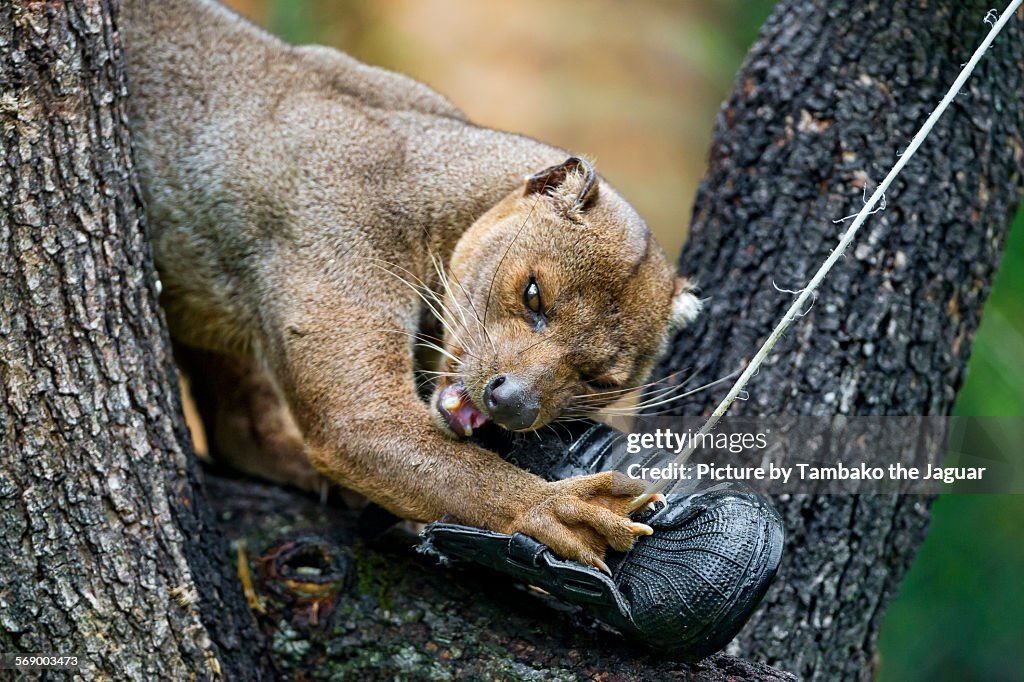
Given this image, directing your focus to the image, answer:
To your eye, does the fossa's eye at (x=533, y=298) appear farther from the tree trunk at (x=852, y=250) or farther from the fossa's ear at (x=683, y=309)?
the tree trunk at (x=852, y=250)

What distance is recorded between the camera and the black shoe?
2627 mm

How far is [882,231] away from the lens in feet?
12.5

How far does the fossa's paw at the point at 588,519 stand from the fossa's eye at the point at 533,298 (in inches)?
29.1

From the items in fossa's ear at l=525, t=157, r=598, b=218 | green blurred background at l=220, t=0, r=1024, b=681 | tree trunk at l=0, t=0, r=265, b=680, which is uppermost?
green blurred background at l=220, t=0, r=1024, b=681

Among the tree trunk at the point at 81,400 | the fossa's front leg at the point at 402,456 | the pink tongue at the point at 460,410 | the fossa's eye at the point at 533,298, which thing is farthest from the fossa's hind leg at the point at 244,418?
the fossa's eye at the point at 533,298

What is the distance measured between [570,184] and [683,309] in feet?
2.09

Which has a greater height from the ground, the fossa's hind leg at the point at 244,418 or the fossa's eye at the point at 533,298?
the fossa's eye at the point at 533,298

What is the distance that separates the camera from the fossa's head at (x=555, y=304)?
3.39 meters

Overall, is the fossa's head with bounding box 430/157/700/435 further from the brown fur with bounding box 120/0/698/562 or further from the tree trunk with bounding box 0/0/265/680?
the tree trunk with bounding box 0/0/265/680

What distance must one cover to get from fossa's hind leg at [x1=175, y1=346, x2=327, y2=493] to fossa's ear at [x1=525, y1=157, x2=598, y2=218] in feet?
5.60

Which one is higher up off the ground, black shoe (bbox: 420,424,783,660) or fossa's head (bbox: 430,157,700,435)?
fossa's head (bbox: 430,157,700,435)

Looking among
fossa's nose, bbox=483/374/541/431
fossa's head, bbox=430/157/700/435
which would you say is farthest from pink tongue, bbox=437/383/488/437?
fossa's nose, bbox=483/374/541/431

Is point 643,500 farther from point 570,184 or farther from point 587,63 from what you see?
point 587,63
